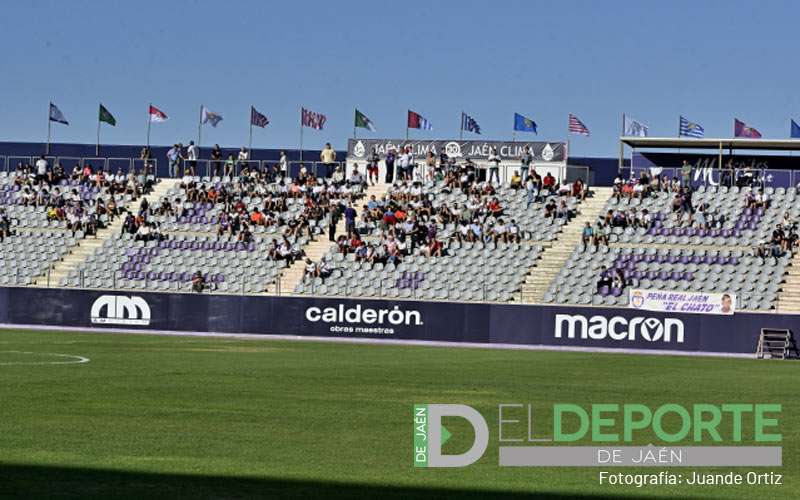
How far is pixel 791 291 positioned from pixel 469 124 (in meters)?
29.1

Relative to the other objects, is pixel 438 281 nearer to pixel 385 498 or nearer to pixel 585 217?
pixel 585 217

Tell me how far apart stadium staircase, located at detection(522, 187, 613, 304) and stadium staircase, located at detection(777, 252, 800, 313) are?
920 cm

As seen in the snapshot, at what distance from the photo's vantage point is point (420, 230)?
60.7 meters

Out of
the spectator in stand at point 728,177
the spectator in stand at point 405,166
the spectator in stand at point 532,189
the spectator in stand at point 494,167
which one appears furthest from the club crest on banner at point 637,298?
the spectator in stand at point 405,166

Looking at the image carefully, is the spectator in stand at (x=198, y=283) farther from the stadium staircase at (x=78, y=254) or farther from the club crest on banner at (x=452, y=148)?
the club crest on banner at (x=452, y=148)

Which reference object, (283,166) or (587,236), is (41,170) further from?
(587,236)

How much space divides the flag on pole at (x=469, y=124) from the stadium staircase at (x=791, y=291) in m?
26.4

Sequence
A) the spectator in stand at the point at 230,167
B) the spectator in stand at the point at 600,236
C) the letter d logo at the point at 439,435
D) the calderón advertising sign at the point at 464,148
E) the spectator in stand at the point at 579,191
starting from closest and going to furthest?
the letter d logo at the point at 439,435, the spectator in stand at the point at 600,236, the spectator in stand at the point at 579,191, the calderón advertising sign at the point at 464,148, the spectator in stand at the point at 230,167

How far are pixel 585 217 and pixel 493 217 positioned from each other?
431 cm

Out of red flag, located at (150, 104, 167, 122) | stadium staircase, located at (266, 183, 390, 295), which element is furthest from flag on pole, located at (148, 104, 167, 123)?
stadium staircase, located at (266, 183, 390, 295)

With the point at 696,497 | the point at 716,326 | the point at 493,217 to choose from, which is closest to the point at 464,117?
the point at 493,217

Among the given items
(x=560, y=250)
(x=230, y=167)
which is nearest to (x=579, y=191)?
(x=560, y=250)

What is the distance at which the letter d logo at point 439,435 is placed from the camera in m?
15.0

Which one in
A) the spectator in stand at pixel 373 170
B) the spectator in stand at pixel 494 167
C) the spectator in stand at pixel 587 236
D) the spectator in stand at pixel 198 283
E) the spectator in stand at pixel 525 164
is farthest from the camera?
the spectator in stand at pixel 373 170
